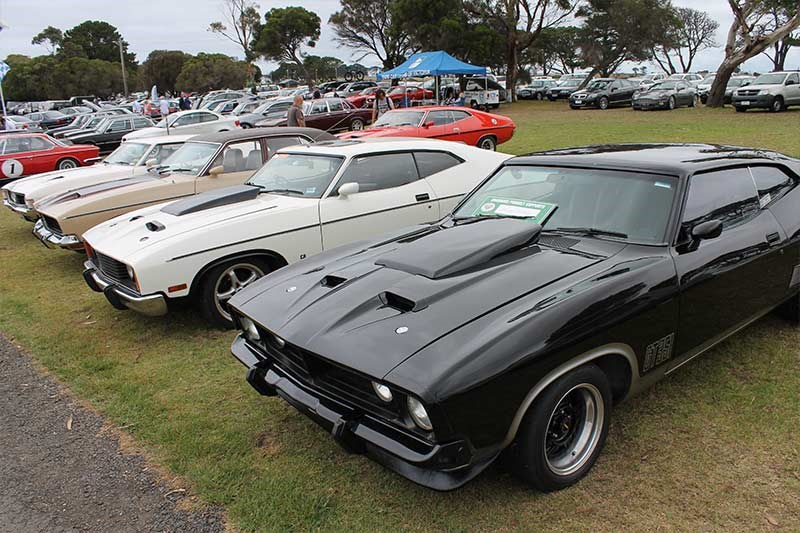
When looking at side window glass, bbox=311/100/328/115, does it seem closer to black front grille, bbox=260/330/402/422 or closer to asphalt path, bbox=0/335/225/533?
asphalt path, bbox=0/335/225/533

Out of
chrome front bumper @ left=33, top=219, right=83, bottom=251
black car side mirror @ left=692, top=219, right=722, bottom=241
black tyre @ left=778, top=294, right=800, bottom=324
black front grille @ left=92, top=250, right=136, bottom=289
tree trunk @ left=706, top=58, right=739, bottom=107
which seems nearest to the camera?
black car side mirror @ left=692, top=219, right=722, bottom=241

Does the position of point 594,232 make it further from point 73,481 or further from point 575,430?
point 73,481

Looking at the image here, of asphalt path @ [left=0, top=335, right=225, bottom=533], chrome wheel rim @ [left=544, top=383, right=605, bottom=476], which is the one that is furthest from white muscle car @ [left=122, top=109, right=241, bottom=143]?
chrome wheel rim @ [left=544, top=383, right=605, bottom=476]

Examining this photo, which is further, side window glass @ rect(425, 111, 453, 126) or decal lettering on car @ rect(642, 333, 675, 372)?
side window glass @ rect(425, 111, 453, 126)

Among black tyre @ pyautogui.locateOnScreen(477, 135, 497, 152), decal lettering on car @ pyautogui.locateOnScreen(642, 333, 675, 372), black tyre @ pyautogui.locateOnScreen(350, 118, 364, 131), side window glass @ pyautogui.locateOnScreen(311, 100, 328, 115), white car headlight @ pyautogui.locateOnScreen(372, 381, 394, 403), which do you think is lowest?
decal lettering on car @ pyautogui.locateOnScreen(642, 333, 675, 372)

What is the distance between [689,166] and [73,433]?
13.1 ft

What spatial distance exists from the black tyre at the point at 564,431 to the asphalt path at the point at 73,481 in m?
1.44

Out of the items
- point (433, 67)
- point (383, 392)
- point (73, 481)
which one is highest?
point (433, 67)

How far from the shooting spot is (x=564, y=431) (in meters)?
2.76

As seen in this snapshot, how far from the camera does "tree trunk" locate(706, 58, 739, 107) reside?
24.7 meters

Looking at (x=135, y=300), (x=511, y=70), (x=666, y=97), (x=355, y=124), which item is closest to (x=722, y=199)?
(x=135, y=300)

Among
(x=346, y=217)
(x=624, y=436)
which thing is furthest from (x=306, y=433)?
(x=346, y=217)

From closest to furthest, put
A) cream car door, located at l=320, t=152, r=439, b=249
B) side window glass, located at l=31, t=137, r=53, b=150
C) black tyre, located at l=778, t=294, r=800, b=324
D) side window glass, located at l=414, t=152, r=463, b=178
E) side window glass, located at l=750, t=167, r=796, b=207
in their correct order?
side window glass, located at l=750, t=167, r=796, b=207 < black tyre, located at l=778, t=294, r=800, b=324 < cream car door, located at l=320, t=152, r=439, b=249 < side window glass, located at l=414, t=152, r=463, b=178 < side window glass, located at l=31, t=137, r=53, b=150

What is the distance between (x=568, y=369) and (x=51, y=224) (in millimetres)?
6748
